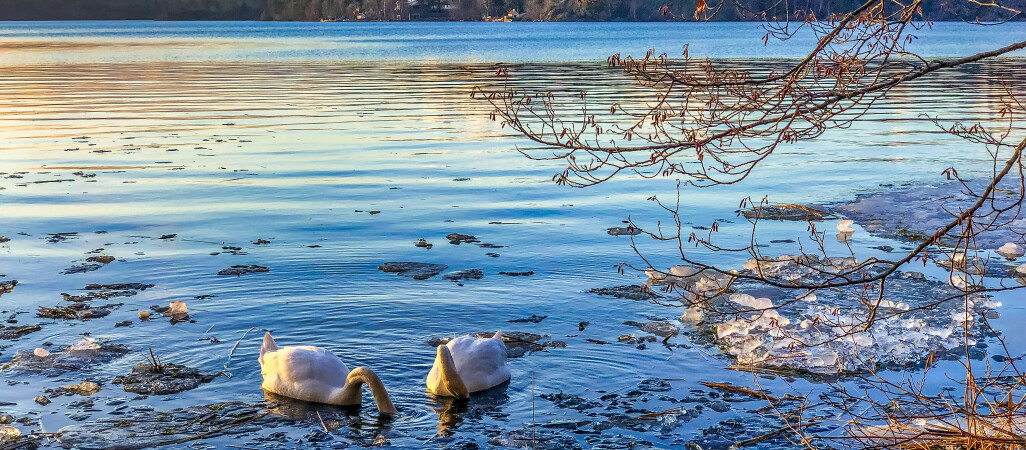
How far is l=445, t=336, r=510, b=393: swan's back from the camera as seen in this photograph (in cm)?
774

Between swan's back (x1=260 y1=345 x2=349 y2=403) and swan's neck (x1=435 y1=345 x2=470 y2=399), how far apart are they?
2.52 feet

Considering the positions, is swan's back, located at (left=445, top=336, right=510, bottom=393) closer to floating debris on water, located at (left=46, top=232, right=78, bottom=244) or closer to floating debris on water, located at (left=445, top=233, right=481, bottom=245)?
floating debris on water, located at (left=445, top=233, right=481, bottom=245)

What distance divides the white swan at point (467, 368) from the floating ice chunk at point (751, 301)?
2464mm

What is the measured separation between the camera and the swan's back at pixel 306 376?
301 inches

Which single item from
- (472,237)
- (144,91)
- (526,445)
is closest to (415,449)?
(526,445)

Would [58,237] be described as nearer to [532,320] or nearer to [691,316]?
[532,320]

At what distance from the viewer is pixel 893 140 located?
2405 centimetres

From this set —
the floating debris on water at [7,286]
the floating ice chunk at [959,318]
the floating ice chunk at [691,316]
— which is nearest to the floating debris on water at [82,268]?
the floating debris on water at [7,286]

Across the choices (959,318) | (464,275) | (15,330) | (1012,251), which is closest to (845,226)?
(1012,251)

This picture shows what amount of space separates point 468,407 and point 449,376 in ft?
1.06

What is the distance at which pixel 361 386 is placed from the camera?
7527 millimetres

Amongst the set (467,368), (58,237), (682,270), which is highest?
(467,368)

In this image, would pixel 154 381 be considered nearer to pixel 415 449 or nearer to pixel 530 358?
pixel 415 449

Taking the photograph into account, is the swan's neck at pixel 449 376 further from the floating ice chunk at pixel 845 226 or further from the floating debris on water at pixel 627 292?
the floating ice chunk at pixel 845 226
